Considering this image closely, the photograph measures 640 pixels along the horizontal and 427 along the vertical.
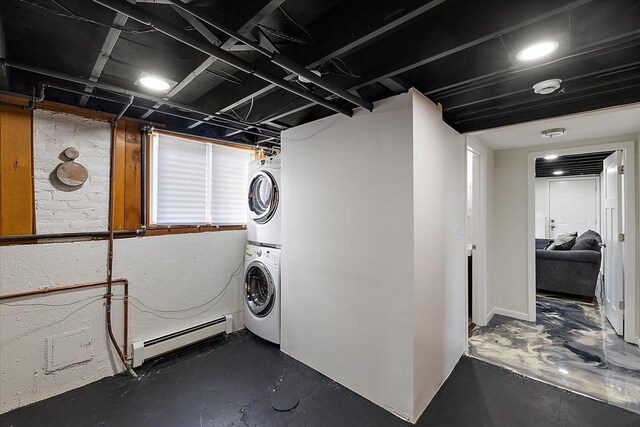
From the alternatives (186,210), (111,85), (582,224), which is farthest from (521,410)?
(582,224)

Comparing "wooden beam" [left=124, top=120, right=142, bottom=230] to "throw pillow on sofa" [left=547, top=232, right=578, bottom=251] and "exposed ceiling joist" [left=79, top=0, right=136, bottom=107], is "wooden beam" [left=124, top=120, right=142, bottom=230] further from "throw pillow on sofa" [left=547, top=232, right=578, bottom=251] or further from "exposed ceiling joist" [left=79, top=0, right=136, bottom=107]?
"throw pillow on sofa" [left=547, top=232, right=578, bottom=251]

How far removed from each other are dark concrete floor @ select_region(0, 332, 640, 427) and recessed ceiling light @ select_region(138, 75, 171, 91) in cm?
228

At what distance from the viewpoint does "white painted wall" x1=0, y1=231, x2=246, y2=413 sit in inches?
78.5

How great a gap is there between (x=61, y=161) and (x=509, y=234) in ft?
15.9

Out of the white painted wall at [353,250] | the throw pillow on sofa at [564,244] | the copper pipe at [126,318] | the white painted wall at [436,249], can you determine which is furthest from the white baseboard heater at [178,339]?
the throw pillow on sofa at [564,244]

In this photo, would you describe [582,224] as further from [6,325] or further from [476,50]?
[6,325]

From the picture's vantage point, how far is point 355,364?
217 centimetres

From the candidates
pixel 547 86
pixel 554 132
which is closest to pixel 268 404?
pixel 547 86

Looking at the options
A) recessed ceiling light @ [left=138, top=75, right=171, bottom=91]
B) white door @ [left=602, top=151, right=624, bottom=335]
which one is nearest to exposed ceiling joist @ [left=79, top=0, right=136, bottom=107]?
recessed ceiling light @ [left=138, top=75, right=171, bottom=91]

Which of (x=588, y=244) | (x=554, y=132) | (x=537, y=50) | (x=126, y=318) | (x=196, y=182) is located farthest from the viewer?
(x=588, y=244)

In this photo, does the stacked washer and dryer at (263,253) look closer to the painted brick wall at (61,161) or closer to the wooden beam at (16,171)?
the painted brick wall at (61,161)

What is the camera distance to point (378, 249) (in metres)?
2.02

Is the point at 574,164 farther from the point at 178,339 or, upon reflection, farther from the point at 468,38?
the point at 178,339

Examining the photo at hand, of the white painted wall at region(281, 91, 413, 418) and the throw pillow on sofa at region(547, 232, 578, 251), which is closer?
the white painted wall at region(281, 91, 413, 418)
